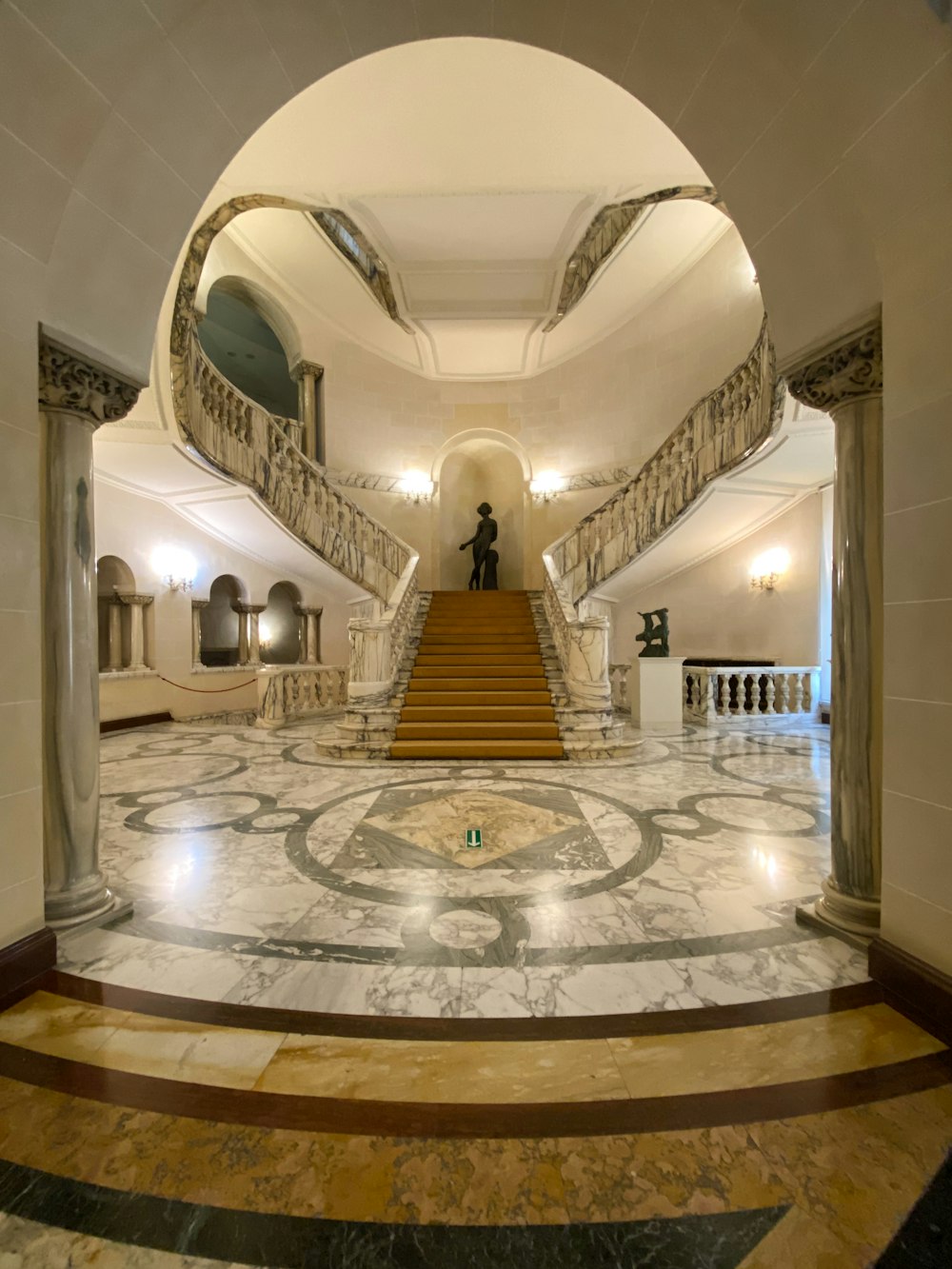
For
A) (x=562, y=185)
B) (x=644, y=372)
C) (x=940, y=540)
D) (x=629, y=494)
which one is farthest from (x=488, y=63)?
(x=940, y=540)

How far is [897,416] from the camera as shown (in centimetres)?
214

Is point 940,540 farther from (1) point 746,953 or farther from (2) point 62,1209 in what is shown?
(2) point 62,1209

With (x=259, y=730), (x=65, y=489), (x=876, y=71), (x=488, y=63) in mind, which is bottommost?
(x=259, y=730)

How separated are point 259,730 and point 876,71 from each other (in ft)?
29.3

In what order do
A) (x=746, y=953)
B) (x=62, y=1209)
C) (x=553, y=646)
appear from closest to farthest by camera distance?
(x=62, y=1209)
(x=746, y=953)
(x=553, y=646)

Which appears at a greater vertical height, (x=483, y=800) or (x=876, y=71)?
(x=876, y=71)

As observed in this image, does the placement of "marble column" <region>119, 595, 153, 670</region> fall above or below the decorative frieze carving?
below

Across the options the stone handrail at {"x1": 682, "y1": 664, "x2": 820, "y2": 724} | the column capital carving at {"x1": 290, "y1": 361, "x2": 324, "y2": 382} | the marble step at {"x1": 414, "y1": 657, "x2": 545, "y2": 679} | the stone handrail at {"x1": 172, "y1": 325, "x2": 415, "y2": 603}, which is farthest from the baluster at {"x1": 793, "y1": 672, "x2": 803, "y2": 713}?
the column capital carving at {"x1": 290, "y1": 361, "x2": 324, "y2": 382}

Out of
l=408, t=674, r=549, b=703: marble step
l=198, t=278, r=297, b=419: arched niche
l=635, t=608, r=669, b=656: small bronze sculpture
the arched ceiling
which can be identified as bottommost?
l=408, t=674, r=549, b=703: marble step

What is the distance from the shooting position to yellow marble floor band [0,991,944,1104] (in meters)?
1.63

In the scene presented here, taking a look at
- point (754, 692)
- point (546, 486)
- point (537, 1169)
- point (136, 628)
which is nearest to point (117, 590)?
point (136, 628)

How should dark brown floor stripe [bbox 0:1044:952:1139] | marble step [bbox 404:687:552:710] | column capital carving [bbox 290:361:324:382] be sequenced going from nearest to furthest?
1. dark brown floor stripe [bbox 0:1044:952:1139]
2. marble step [bbox 404:687:552:710]
3. column capital carving [bbox 290:361:324:382]

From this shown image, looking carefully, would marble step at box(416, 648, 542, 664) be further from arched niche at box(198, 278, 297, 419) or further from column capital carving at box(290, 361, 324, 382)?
arched niche at box(198, 278, 297, 419)

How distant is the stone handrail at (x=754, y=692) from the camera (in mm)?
8812
